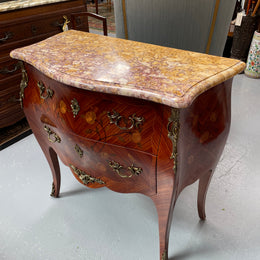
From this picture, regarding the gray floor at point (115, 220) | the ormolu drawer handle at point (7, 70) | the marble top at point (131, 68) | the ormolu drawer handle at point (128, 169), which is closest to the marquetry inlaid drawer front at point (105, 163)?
the ormolu drawer handle at point (128, 169)

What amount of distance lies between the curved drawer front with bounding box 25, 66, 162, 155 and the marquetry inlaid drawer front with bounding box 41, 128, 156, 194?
34 millimetres

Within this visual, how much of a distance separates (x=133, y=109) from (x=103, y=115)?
4.5 inches

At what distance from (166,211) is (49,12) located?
1.65 m

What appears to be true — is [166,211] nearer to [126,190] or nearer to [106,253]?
[126,190]

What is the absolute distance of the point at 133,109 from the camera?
79cm

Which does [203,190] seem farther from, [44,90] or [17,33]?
[17,33]

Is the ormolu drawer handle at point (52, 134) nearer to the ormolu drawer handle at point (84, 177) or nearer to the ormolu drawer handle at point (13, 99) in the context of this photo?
the ormolu drawer handle at point (84, 177)

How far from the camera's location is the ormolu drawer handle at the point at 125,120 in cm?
80

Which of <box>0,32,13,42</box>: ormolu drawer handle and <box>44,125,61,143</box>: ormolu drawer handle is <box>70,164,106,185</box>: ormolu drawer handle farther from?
<box>0,32,13,42</box>: ormolu drawer handle

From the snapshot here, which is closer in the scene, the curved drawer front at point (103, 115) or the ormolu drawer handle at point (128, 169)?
the curved drawer front at point (103, 115)

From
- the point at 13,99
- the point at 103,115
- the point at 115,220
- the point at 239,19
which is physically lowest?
the point at 115,220

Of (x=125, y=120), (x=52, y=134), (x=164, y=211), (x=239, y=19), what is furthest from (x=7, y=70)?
(x=239, y=19)

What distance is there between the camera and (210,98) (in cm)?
82

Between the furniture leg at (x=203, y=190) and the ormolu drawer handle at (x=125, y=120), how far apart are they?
18.9 inches
